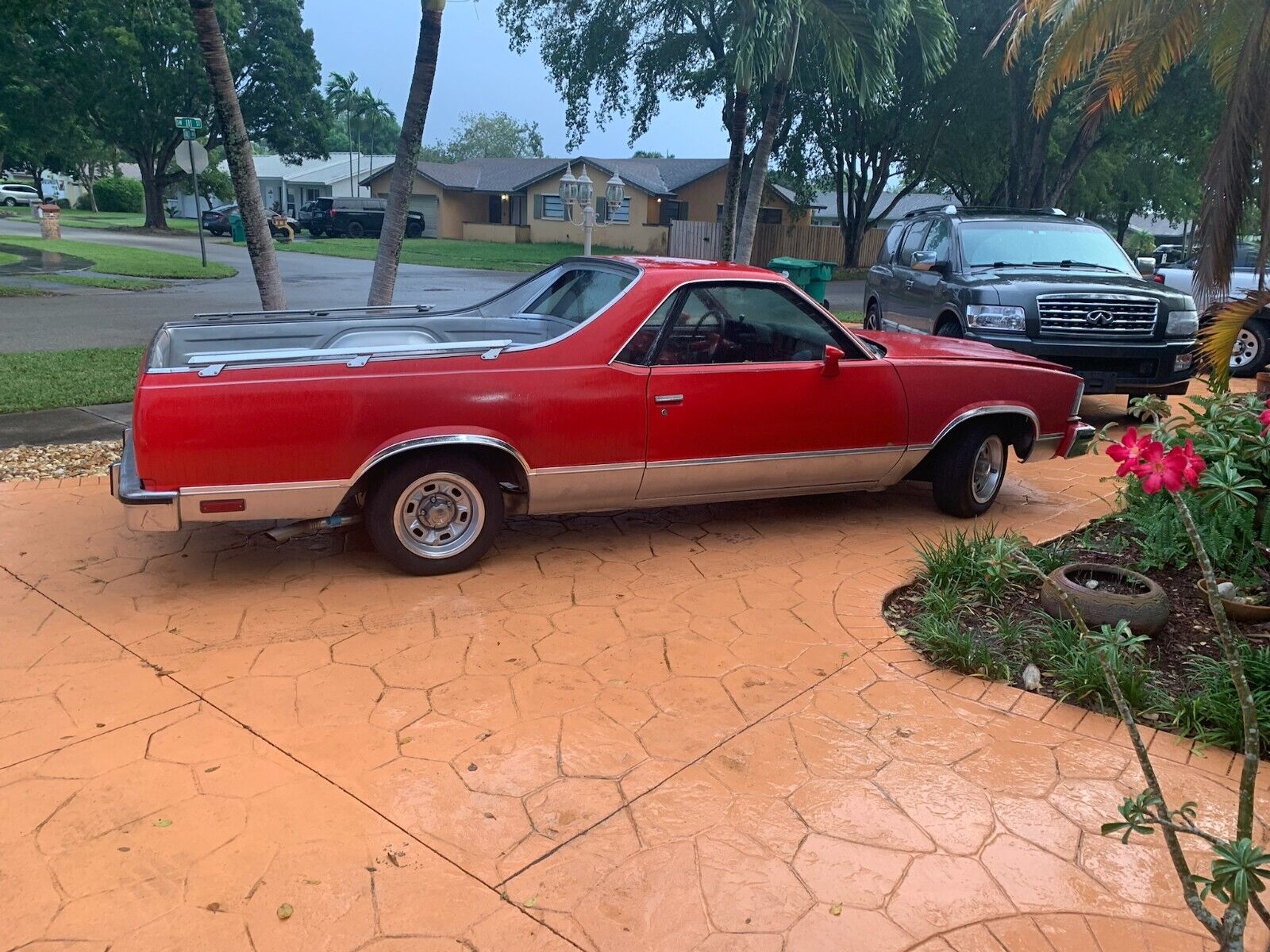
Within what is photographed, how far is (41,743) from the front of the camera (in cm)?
360

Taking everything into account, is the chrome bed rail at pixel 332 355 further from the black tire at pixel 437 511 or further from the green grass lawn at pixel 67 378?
the green grass lawn at pixel 67 378

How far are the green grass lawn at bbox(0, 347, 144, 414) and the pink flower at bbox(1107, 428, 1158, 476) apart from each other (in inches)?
338

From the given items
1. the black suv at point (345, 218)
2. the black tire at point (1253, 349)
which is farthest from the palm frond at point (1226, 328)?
the black suv at point (345, 218)

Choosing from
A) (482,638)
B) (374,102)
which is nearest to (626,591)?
(482,638)

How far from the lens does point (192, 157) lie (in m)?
20.4

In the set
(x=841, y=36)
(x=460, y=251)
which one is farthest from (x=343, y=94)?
(x=841, y=36)

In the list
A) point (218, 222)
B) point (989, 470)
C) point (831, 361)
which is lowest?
point (989, 470)

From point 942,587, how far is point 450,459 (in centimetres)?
263

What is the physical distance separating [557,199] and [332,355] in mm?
43332

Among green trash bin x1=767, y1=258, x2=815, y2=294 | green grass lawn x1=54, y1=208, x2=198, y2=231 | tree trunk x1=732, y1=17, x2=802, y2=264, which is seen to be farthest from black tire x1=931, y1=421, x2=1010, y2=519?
green grass lawn x1=54, y1=208, x2=198, y2=231

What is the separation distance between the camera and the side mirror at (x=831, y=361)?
18.4 ft

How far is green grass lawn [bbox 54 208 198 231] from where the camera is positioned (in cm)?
4301

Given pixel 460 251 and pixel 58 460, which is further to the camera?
pixel 460 251

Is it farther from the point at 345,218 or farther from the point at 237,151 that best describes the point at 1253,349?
the point at 345,218
